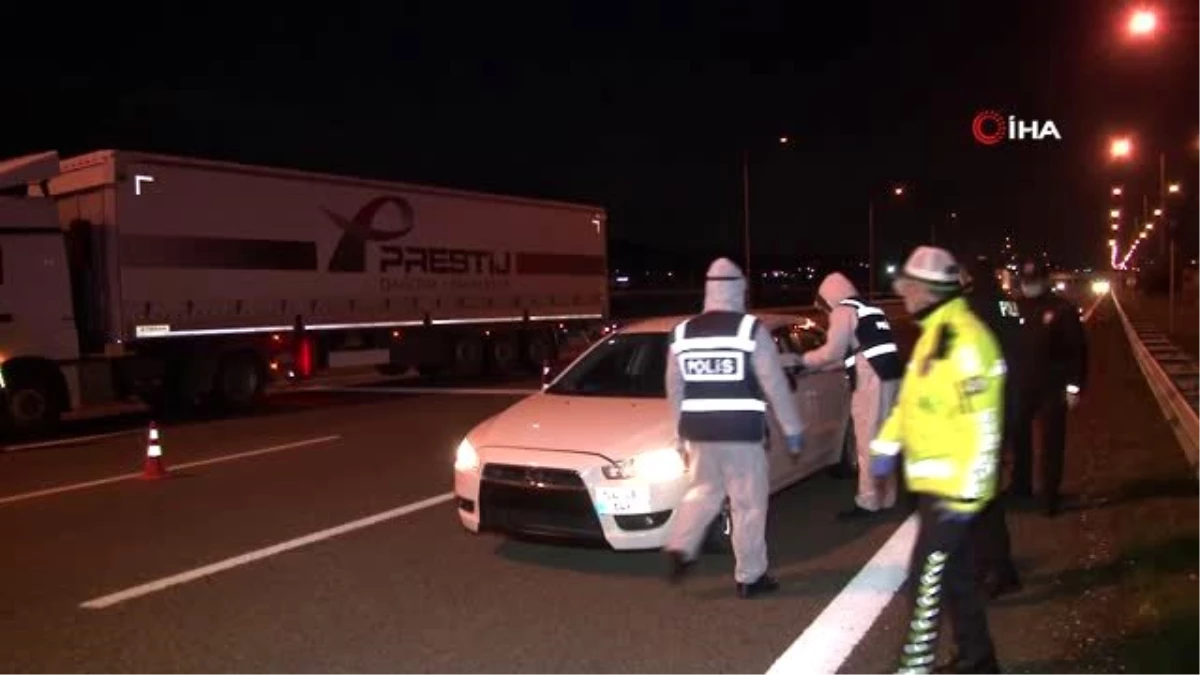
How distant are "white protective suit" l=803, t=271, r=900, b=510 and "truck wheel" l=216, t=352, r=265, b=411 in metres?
12.3

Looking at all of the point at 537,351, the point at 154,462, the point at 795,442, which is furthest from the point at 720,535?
the point at 537,351

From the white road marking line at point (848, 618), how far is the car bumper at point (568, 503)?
1114mm

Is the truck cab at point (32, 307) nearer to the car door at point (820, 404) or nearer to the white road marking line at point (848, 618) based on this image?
the car door at point (820, 404)

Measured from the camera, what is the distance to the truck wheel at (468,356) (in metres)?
23.8

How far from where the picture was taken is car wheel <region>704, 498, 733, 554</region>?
7.14 m

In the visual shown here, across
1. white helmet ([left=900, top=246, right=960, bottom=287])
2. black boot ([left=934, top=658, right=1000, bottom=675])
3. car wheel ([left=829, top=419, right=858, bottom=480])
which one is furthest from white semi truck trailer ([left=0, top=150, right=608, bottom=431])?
black boot ([left=934, top=658, right=1000, bottom=675])

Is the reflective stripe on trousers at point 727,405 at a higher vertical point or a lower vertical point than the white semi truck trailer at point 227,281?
lower

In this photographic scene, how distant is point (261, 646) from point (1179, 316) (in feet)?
151

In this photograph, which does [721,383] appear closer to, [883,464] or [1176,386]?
[883,464]

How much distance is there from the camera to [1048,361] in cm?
809

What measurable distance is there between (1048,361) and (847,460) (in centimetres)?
234

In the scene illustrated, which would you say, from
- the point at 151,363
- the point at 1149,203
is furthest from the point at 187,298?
the point at 1149,203

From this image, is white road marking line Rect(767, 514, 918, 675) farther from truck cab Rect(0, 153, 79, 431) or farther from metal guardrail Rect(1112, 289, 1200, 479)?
truck cab Rect(0, 153, 79, 431)

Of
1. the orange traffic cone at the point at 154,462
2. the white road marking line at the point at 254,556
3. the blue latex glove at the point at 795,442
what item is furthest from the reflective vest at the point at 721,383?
the orange traffic cone at the point at 154,462
